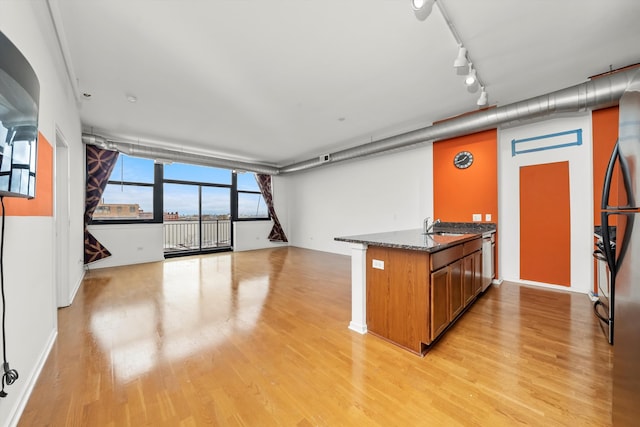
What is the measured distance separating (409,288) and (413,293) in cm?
5

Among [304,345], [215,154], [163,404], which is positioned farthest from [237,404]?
[215,154]

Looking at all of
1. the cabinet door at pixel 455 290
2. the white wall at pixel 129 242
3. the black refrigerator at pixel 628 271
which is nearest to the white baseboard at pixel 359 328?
the cabinet door at pixel 455 290

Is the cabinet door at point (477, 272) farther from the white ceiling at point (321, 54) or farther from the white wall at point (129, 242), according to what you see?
the white wall at point (129, 242)

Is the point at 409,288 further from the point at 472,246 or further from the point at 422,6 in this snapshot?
the point at 422,6

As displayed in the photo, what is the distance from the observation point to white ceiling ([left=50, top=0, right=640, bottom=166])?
2.15 meters

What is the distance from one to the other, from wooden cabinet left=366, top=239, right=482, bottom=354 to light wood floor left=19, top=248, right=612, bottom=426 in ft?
0.57

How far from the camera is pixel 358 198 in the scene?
6938 millimetres

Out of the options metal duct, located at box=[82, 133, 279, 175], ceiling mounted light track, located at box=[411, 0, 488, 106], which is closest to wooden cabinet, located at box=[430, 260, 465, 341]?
ceiling mounted light track, located at box=[411, 0, 488, 106]

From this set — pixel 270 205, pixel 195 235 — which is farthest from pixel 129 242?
pixel 270 205

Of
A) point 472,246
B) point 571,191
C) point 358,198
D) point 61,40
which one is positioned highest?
point 61,40

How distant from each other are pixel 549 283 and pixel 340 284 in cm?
339

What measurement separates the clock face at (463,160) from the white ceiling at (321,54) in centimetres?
78

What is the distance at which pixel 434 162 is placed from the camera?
5.05m

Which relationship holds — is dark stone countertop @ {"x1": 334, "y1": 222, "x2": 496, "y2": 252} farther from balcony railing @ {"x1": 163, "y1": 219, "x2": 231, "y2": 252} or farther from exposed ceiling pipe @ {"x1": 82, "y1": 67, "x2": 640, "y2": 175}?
balcony railing @ {"x1": 163, "y1": 219, "x2": 231, "y2": 252}
